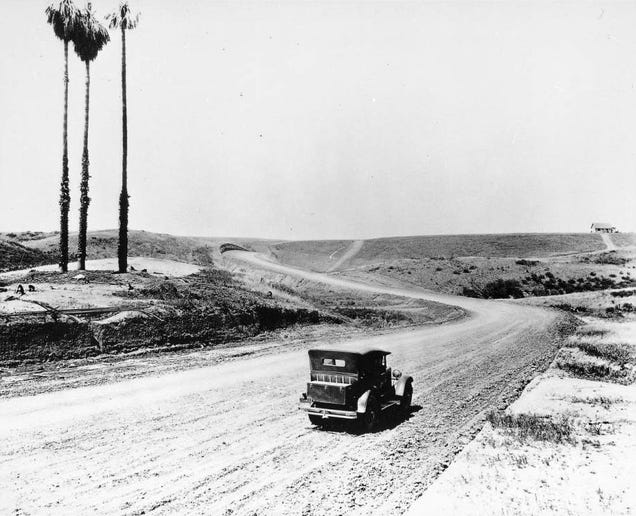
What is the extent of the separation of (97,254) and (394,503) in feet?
174

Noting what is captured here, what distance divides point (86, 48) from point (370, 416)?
27510 mm

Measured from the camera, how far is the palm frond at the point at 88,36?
93.7 ft

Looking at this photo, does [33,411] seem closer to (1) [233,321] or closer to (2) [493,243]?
(1) [233,321]

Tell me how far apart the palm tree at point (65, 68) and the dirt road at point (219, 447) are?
1776 cm

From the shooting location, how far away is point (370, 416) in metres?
10.9

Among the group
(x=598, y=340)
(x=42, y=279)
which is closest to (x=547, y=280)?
(x=598, y=340)

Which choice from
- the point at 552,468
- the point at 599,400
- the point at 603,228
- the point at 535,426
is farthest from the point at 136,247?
the point at 603,228

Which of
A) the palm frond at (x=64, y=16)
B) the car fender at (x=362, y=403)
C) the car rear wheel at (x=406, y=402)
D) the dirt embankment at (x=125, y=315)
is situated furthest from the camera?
the palm frond at (x=64, y=16)

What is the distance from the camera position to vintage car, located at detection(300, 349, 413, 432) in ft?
35.0

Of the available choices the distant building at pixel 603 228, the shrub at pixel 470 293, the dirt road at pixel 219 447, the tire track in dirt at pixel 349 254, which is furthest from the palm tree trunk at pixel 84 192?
the distant building at pixel 603 228

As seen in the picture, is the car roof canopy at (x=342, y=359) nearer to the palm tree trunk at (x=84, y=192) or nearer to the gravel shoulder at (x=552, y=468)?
the gravel shoulder at (x=552, y=468)

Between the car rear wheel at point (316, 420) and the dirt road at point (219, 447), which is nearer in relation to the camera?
the dirt road at point (219, 447)

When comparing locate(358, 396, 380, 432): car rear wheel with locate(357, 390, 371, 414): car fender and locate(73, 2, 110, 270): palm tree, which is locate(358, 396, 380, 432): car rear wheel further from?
locate(73, 2, 110, 270): palm tree

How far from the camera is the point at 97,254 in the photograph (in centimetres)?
5484
